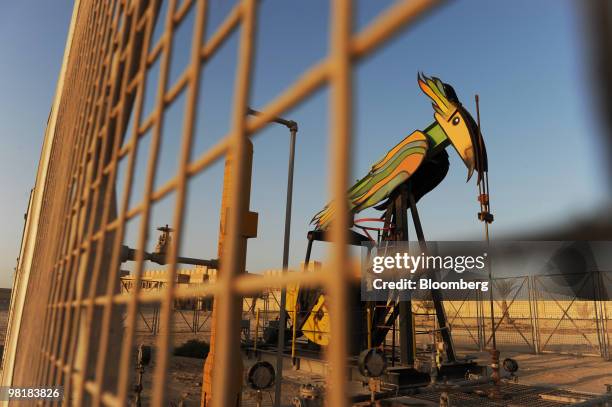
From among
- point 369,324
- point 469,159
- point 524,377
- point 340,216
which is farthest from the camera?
point 524,377

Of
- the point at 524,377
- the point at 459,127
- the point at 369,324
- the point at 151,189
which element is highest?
the point at 459,127

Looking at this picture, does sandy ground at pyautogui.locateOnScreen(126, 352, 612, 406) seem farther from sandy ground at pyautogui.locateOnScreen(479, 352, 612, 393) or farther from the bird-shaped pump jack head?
the bird-shaped pump jack head

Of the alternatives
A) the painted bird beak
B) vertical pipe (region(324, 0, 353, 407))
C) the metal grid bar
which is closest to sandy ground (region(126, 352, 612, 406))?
the painted bird beak

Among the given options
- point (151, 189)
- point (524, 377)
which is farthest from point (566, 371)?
point (151, 189)

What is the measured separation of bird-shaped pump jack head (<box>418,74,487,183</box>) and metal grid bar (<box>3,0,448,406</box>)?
6.96 m

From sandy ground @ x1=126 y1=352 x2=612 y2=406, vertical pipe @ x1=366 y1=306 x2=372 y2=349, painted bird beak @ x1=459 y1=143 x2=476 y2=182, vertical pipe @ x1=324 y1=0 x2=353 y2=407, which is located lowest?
sandy ground @ x1=126 y1=352 x2=612 y2=406

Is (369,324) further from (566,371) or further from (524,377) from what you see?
(566,371)

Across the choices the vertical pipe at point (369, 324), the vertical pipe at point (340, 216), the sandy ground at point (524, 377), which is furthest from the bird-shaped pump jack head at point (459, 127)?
the vertical pipe at point (340, 216)

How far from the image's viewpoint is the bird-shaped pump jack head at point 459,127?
827 centimetres

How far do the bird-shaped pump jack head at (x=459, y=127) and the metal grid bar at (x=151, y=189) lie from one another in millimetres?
6958

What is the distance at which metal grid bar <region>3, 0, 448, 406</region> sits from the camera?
553 mm

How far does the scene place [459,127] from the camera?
28.0 feet

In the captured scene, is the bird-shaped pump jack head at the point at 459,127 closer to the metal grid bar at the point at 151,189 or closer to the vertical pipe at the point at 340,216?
the metal grid bar at the point at 151,189

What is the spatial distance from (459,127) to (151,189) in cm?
820
